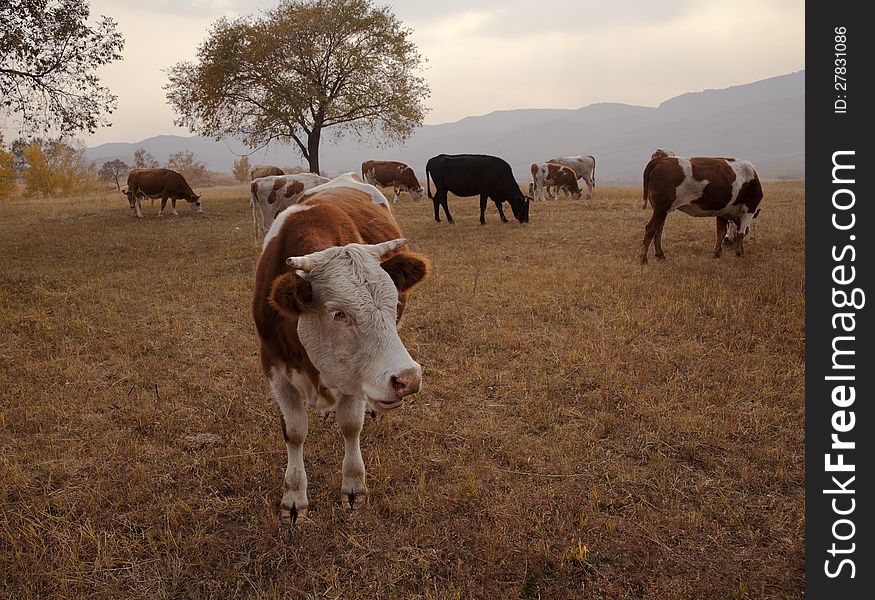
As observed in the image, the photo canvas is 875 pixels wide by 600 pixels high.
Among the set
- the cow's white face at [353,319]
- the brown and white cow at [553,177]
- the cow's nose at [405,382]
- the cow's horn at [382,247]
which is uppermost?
the brown and white cow at [553,177]

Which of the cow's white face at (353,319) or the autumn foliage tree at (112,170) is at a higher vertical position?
the autumn foliage tree at (112,170)

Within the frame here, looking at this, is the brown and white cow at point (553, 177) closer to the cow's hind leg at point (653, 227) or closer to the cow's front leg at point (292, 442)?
the cow's hind leg at point (653, 227)

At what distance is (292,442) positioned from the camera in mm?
3410

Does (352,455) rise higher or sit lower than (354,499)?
higher

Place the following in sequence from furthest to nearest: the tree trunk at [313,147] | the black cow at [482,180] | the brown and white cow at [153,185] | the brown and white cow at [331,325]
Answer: the tree trunk at [313,147]
the brown and white cow at [153,185]
the black cow at [482,180]
the brown and white cow at [331,325]

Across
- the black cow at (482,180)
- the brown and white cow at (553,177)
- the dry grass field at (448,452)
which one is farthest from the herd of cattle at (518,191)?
the brown and white cow at (553,177)

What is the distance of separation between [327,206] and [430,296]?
4211 mm

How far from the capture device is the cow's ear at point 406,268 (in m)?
2.86

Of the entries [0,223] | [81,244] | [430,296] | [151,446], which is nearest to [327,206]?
[151,446]

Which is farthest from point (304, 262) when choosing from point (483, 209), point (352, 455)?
point (483, 209)

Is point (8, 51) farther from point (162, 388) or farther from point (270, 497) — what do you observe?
point (270, 497)

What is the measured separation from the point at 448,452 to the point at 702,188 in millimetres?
7599

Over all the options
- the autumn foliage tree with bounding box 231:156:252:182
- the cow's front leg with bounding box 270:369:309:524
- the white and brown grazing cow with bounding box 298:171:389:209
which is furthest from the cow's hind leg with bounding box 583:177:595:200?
the autumn foliage tree with bounding box 231:156:252:182

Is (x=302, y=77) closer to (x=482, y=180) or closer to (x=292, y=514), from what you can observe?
(x=482, y=180)
